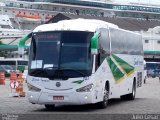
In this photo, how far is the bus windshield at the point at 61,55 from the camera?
51.5 ft

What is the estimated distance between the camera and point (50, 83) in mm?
15586

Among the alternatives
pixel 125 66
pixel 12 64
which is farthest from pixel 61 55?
pixel 12 64

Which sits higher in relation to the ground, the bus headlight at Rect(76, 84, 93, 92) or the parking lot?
the bus headlight at Rect(76, 84, 93, 92)

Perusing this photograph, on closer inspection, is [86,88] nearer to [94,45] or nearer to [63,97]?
[63,97]

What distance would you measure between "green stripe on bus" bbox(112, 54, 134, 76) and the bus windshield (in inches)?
108

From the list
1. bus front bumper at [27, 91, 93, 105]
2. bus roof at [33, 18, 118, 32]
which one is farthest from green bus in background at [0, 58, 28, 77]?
bus front bumper at [27, 91, 93, 105]

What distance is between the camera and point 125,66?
66.5ft

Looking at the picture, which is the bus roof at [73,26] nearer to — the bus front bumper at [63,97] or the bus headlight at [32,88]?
the bus headlight at [32,88]

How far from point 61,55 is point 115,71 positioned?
134 inches

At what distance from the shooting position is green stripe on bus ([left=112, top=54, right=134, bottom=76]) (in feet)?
62.4

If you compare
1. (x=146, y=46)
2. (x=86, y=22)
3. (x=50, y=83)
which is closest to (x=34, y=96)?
(x=50, y=83)

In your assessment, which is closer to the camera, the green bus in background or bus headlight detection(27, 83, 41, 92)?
bus headlight detection(27, 83, 41, 92)

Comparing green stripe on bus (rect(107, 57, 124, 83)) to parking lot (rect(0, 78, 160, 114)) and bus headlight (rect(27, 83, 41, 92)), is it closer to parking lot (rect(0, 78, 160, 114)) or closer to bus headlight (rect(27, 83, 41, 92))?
parking lot (rect(0, 78, 160, 114))

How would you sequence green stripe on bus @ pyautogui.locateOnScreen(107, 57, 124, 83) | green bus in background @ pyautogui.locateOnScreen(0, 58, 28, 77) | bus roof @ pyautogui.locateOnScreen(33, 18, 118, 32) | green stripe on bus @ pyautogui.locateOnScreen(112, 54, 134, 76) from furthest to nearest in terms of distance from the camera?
green bus in background @ pyautogui.locateOnScreen(0, 58, 28, 77) → green stripe on bus @ pyautogui.locateOnScreen(112, 54, 134, 76) → green stripe on bus @ pyautogui.locateOnScreen(107, 57, 124, 83) → bus roof @ pyautogui.locateOnScreen(33, 18, 118, 32)
